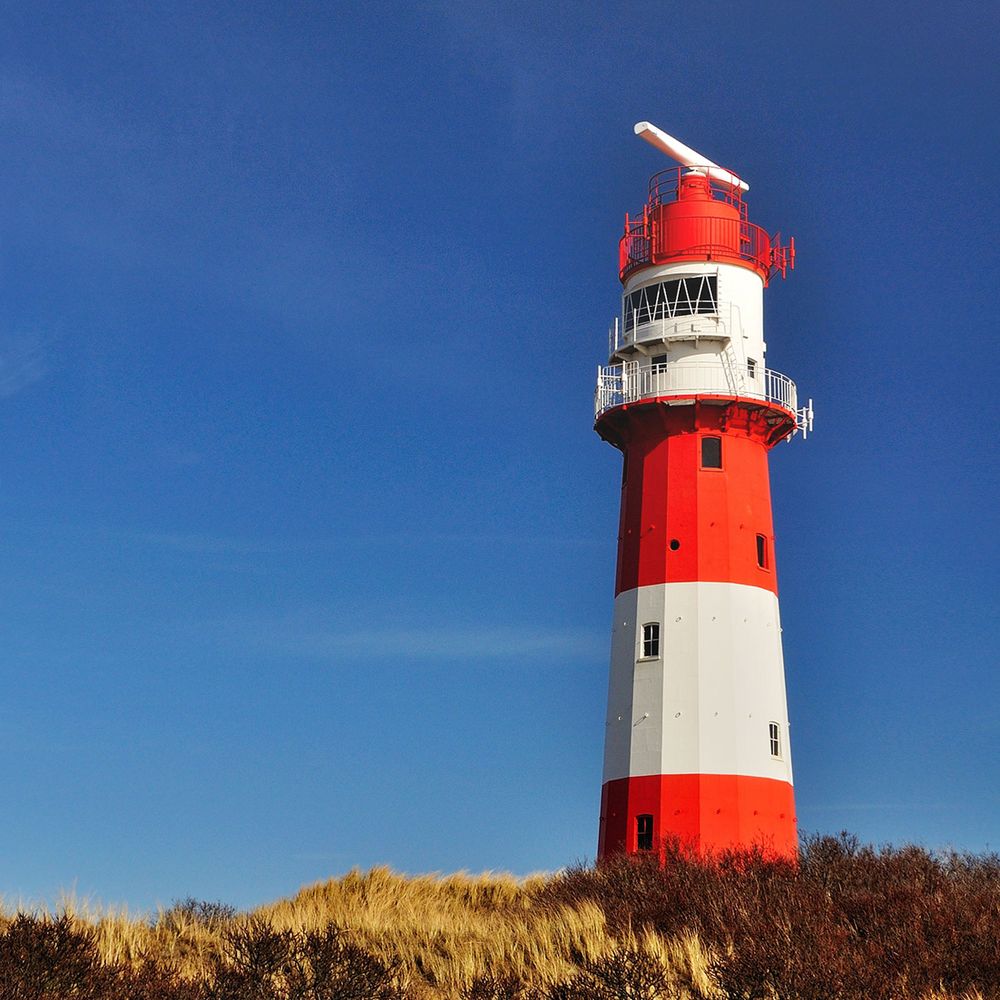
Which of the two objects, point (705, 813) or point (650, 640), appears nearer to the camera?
point (705, 813)

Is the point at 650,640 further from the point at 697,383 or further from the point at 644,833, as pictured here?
the point at 697,383

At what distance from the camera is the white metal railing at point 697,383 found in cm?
3195

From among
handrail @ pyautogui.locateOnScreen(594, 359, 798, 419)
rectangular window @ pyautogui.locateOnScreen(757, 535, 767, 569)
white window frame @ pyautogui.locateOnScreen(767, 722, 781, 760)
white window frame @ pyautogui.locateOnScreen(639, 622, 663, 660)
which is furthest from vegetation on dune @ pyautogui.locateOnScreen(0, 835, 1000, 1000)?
handrail @ pyautogui.locateOnScreen(594, 359, 798, 419)

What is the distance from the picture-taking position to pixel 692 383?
1259 inches

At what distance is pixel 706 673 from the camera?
30.1 metres

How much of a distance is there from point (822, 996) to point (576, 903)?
9376 mm

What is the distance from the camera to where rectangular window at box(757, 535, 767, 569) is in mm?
31594

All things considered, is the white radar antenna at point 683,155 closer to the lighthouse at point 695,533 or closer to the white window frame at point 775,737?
the lighthouse at point 695,533

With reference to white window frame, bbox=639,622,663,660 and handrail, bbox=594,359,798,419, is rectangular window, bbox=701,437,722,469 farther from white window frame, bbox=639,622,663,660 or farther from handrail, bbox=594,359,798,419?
white window frame, bbox=639,622,663,660

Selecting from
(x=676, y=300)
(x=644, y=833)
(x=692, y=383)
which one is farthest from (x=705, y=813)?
(x=676, y=300)

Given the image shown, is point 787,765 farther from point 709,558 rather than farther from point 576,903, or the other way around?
point 576,903

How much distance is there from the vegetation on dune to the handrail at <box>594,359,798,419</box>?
9.68 m

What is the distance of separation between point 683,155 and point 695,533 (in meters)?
9.33

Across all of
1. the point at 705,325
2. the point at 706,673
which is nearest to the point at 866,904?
the point at 706,673
